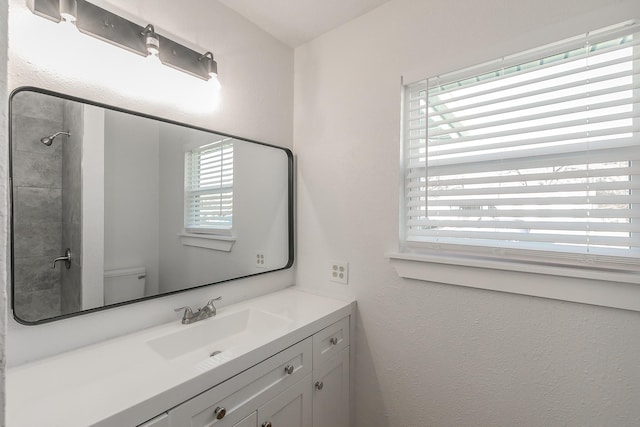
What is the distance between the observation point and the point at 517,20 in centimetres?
108

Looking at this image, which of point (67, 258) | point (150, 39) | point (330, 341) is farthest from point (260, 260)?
point (150, 39)

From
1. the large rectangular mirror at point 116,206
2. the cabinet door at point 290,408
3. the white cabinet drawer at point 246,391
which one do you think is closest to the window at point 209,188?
the large rectangular mirror at point 116,206

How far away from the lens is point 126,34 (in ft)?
3.52

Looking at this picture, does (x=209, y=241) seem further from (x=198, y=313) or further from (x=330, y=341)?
(x=330, y=341)

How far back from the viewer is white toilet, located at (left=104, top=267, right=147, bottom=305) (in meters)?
1.05

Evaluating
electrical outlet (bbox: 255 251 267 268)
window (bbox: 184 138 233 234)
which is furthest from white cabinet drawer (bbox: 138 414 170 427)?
electrical outlet (bbox: 255 251 267 268)

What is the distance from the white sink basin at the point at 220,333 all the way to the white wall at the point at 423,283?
0.44 meters

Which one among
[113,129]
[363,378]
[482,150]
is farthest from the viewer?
[363,378]

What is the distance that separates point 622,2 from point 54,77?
184cm

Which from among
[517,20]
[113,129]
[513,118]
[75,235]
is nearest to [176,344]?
[75,235]

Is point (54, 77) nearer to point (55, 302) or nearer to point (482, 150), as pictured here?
point (55, 302)

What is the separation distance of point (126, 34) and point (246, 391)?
4.44ft

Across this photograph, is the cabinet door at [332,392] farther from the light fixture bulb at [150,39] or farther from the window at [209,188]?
the light fixture bulb at [150,39]

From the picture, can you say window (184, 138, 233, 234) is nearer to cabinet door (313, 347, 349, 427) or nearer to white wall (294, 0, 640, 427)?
white wall (294, 0, 640, 427)
